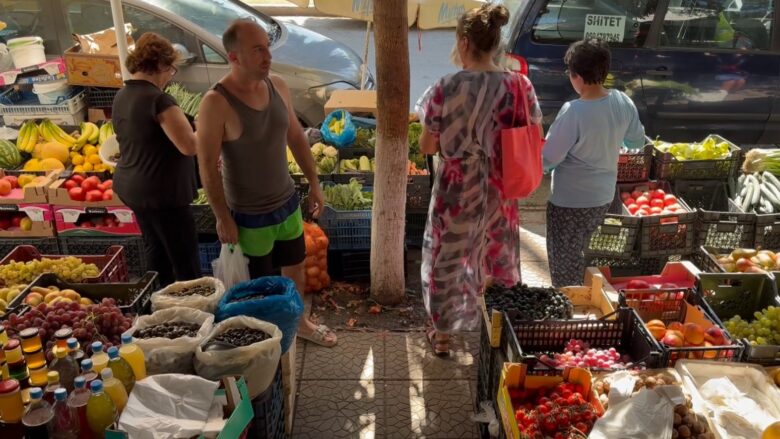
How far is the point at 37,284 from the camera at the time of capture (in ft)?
12.9

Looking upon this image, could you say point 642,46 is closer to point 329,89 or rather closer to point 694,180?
point 694,180

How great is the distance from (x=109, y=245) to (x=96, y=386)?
342cm

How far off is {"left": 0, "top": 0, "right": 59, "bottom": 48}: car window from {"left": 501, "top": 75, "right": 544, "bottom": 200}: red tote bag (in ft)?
21.8

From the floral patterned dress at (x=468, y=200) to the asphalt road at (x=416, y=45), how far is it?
5978 mm

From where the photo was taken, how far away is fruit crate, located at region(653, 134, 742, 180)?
5.79 m

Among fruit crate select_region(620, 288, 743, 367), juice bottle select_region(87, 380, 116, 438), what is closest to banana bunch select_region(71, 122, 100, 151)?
juice bottle select_region(87, 380, 116, 438)

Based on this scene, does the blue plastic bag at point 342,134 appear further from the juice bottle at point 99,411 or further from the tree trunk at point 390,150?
the juice bottle at point 99,411

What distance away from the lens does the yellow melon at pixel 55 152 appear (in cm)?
625

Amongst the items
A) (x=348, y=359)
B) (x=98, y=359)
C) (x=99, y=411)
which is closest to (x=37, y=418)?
(x=99, y=411)

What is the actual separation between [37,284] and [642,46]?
591 cm

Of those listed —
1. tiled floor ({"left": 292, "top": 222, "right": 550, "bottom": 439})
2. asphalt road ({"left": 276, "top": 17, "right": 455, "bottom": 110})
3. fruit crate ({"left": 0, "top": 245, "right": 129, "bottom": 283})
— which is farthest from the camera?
asphalt road ({"left": 276, "top": 17, "right": 455, "bottom": 110})

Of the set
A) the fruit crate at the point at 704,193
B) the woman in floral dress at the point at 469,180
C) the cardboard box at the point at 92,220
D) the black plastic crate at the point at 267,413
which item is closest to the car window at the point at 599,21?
the fruit crate at the point at 704,193

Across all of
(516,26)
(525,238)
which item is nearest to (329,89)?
(516,26)

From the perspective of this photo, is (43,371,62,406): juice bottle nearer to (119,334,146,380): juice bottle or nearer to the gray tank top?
(119,334,146,380): juice bottle
